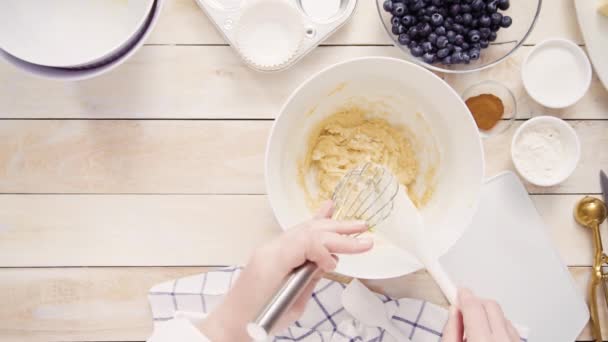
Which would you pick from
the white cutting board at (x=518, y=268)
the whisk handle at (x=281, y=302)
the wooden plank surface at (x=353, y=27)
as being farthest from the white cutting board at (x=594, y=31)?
the whisk handle at (x=281, y=302)

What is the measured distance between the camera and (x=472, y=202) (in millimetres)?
741

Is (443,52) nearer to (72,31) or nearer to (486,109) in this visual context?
(486,109)

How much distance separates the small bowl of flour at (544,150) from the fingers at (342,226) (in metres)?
0.33

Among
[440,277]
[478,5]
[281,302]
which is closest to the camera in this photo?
[281,302]

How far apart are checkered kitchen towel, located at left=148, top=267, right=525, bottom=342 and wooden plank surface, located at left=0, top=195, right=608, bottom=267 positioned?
3cm

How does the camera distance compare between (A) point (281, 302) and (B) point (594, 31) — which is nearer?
(A) point (281, 302)

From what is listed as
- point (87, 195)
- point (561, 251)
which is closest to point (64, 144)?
point (87, 195)

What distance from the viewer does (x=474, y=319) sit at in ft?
2.01

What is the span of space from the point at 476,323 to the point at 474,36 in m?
0.40

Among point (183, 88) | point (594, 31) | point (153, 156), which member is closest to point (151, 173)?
point (153, 156)

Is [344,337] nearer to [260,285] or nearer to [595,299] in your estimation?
[260,285]

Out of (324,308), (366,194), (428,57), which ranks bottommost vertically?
(324,308)

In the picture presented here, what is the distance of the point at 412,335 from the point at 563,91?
43cm

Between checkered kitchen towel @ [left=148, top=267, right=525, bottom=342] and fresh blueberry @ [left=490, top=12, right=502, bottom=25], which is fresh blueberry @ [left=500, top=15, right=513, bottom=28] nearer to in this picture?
fresh blueberry @ [left=490, top=12, right=502, bottom=25]
